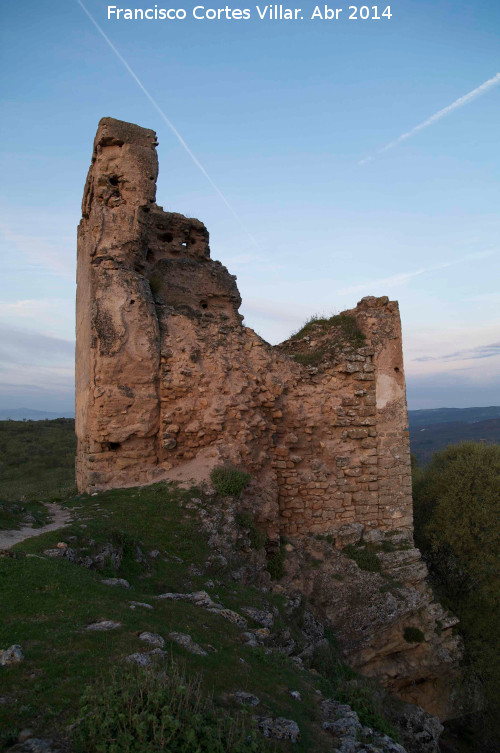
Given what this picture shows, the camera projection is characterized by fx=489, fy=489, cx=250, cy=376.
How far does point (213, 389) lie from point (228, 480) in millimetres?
1881

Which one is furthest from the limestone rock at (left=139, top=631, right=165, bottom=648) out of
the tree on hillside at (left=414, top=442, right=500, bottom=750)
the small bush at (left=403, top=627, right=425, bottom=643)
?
the tree on hillside at (left=414, top=442, right=500, bottom=750)

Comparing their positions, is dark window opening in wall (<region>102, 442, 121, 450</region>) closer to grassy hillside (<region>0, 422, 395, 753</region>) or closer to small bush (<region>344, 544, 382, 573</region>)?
Result: grassy hillside (<region>0, 422, 395, 753</region>)

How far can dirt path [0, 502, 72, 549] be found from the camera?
19.1ft

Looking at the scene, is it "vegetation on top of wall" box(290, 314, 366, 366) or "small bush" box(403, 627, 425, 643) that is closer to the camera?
"small bush" box(403, 627, 425, 643)

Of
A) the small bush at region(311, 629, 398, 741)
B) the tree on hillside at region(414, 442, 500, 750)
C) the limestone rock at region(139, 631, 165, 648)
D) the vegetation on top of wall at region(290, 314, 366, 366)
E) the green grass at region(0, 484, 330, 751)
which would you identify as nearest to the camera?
the green grass at region(0, 484, 330, 751)

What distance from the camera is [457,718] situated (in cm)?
950

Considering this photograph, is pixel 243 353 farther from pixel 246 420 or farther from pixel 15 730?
pixel 15 730

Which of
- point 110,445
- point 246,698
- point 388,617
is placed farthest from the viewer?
point 110,445

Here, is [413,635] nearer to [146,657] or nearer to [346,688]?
[346,688]

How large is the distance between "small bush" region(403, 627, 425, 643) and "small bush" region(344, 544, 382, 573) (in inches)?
44.5

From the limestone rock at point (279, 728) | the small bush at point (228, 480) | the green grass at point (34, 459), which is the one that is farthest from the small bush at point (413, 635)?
the green grass at point (34, 459)

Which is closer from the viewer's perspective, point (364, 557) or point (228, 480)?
point (228, 480)

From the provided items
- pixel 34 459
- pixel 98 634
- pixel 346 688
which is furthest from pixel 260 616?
pixel 34 459

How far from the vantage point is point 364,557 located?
30.4ft
